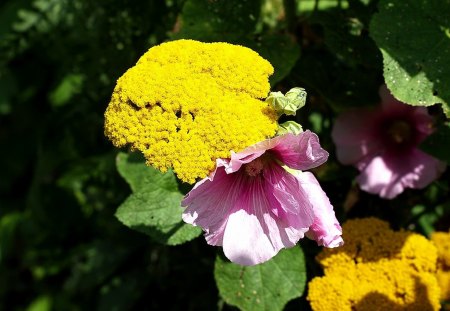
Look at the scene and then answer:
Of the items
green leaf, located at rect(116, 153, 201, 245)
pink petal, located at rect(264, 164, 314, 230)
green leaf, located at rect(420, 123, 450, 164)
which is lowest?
green leaf, located at rect(420, 123, 450, 164)

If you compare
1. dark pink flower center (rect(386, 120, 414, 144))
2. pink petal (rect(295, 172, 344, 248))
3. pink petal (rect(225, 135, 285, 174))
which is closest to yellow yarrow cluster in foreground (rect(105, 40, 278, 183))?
pink petal (rect(225, 135, 285, 174))

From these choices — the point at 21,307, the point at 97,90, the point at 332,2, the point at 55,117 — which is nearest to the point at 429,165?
the point at 332,2

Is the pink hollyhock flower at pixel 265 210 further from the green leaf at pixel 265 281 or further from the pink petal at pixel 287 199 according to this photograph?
the green leaf at pixel 265 281

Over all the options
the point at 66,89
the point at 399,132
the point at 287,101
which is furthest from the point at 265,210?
the point at 66,89

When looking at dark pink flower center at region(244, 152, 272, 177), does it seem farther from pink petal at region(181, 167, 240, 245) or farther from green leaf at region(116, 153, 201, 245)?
green leaf at region(116, 153, 201, 245)

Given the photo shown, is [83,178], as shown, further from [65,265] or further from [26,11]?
[26,11]

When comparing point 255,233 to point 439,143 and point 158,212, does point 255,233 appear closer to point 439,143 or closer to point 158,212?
point 158,212
